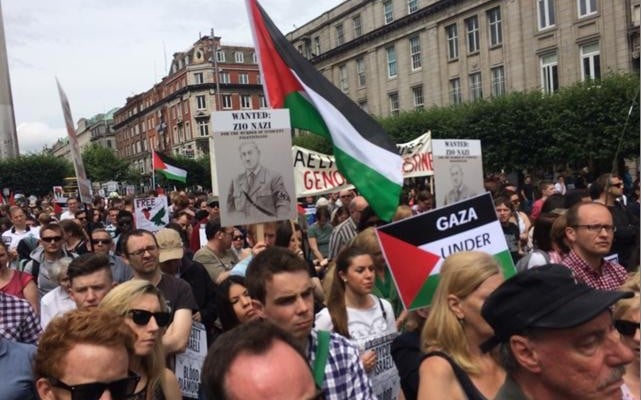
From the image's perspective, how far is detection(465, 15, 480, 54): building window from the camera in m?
33.7

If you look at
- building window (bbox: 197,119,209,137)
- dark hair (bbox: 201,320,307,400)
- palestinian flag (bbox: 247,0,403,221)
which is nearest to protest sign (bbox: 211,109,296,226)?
palestinian flag (bbox: 247,0,403,221)

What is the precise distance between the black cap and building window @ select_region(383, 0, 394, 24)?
39440mm

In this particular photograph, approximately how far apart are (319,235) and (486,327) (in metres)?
6.28

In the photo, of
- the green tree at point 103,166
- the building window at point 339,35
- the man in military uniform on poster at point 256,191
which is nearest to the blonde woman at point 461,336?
the man in military uniform on poster at point 256,191

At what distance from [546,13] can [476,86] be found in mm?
5757

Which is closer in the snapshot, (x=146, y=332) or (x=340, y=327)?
(x=146, y=332)

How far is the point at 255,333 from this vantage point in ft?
5.61

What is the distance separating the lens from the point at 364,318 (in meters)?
3.72

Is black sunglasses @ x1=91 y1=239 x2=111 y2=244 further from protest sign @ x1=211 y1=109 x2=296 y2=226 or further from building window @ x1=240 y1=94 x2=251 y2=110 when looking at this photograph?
building window @ x1=240 y1=94 x2=251 y2=110

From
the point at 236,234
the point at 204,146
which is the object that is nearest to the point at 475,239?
the point at 236,234

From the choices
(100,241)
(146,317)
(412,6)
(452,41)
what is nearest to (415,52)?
(412,6)

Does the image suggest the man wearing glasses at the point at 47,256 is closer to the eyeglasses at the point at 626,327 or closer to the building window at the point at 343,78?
the eyeglasses at the point at 626,327

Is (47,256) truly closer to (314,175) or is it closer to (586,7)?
(314,175)

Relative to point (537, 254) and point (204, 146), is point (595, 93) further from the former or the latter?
point (204, 146)
